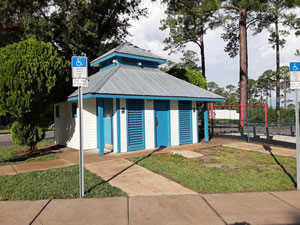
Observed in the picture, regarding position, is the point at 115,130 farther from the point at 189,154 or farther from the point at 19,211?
the point at 19,211

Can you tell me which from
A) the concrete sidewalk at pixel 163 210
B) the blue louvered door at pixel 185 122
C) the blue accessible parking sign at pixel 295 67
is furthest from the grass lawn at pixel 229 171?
the blue accessible parking sign at pixel 295 67

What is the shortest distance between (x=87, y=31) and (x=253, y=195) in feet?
60.5

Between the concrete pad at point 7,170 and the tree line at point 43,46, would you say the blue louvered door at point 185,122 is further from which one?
the concrete pad at point 7,170

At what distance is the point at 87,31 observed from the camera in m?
19.5

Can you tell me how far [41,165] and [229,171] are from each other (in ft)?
20.2

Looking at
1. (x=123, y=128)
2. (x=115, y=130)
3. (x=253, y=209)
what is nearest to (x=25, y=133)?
(x=115, y=130)

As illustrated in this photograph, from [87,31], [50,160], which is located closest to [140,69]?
[50,160]

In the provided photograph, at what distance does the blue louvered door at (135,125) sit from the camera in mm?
10023

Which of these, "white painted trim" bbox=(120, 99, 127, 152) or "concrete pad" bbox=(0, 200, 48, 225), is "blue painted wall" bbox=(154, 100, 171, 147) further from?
"concrete pad" bbox=(0, 200, 48, 225)

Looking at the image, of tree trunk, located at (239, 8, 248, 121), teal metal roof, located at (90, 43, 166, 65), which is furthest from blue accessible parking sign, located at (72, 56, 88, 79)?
tree trunk, located at (239, 8, 248, 121)

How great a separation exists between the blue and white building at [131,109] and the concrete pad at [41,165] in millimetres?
1674

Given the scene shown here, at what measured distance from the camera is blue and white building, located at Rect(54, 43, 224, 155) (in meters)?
9.73

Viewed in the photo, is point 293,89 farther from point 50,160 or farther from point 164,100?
point 50,160

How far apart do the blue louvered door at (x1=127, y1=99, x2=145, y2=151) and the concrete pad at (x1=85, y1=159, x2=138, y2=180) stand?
1.84m
